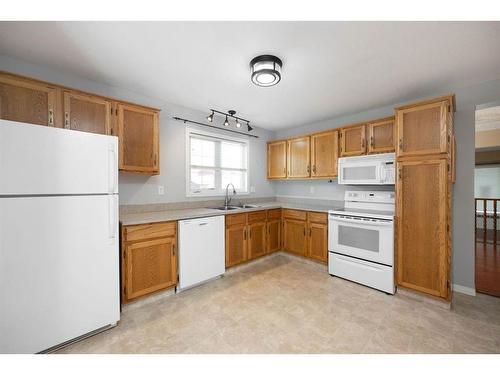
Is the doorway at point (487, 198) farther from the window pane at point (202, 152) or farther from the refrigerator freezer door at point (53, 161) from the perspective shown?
the refrigerator freezer door at point (53, 161)

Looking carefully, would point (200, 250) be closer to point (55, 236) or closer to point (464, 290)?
point (55, 236)

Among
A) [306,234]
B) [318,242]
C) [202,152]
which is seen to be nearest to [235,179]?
[202,152]

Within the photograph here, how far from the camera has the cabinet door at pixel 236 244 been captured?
3043 mm

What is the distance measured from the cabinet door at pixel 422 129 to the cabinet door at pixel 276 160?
79.1 inches

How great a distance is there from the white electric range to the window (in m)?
1.85

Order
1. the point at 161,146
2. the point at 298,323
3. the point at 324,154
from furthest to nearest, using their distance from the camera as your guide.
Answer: the point at 324,154
the point at 161,146
the point at 298,323

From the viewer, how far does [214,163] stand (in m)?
3.73

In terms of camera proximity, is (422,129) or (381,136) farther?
(381,136)

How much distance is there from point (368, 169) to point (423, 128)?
0.77 metres

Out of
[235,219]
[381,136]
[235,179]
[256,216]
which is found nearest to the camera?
[381,136]

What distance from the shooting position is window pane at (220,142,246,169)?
3874 millimetres

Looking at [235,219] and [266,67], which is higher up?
[266,67]

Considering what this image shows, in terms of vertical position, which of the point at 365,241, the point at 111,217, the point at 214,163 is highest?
the point at 214,163

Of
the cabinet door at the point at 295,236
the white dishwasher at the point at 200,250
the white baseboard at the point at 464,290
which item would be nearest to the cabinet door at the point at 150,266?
the white dishwasher at the point at 200,250
